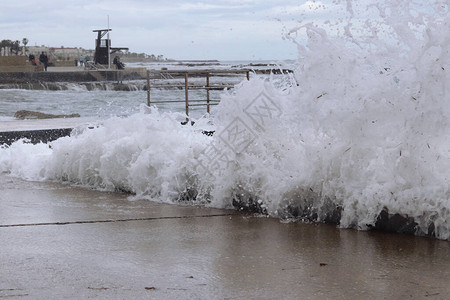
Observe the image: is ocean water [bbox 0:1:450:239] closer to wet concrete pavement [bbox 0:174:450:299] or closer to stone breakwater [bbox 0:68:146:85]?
wet concrete pavement [bbox 0:174:450:299]

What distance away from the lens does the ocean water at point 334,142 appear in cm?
393

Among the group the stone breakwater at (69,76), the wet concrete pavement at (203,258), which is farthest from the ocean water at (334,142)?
the stone breakwater at (69,76)

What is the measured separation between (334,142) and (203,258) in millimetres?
1520

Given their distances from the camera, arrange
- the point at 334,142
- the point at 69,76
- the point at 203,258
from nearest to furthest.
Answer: the point at 203,258 → the point at 334,142 → the point at 69,76

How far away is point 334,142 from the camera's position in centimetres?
441

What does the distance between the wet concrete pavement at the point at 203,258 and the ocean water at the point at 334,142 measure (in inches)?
8.4

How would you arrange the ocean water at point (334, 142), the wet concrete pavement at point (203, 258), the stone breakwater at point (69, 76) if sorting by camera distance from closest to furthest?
the wet concrete pavement at point (203, 258) < the ocean water at point (334, 142) < the stone breakwater at point (69, 76)

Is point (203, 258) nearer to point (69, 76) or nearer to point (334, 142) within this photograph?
point (334, 142)

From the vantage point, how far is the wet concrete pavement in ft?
9.21

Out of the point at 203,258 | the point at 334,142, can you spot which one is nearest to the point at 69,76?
the point at 334,142

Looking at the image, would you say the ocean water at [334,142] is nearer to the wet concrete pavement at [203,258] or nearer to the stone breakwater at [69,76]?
the wet concrete pavement at [203,258]

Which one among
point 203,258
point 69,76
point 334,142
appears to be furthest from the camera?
point 69,76

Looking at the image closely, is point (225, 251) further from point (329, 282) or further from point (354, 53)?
point (354, 53)

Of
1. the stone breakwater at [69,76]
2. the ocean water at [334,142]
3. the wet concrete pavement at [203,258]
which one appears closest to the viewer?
the wet concrete pavement at [203,258]
